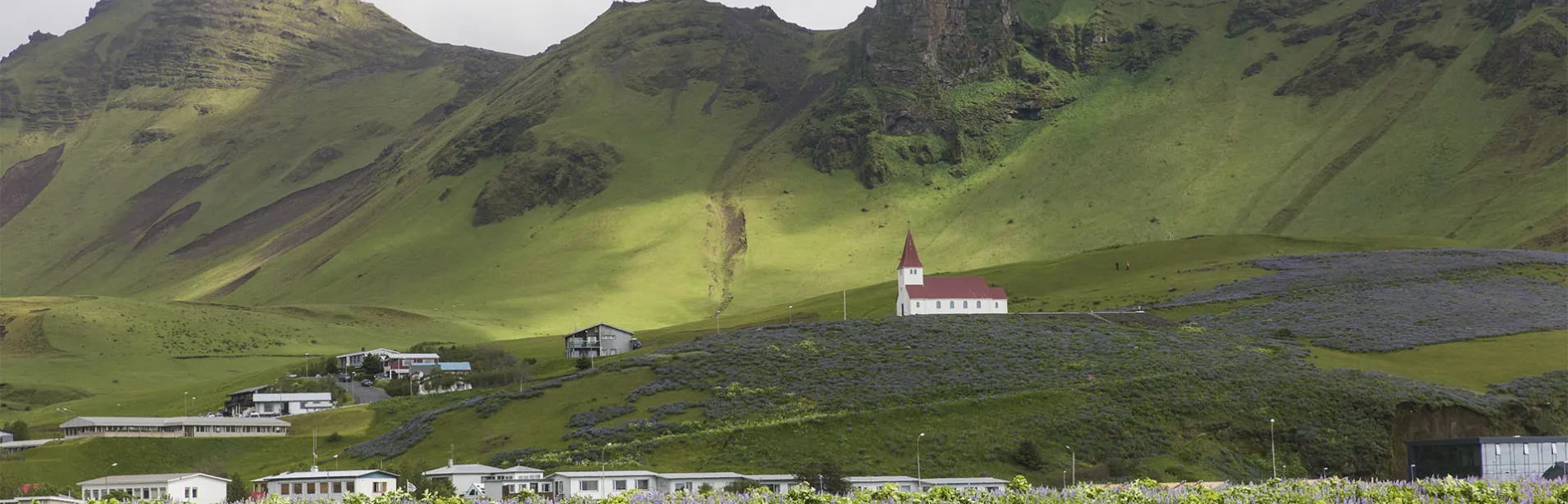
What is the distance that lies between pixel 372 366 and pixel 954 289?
2361 inches

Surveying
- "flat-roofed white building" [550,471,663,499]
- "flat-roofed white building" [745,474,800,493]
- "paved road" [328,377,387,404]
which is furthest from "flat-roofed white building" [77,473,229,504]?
"paved road" [328,377,387,404]

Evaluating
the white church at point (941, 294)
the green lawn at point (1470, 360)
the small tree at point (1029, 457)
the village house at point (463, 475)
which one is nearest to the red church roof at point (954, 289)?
the white church at point (941, 294)

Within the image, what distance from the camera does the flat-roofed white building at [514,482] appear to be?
290 feet

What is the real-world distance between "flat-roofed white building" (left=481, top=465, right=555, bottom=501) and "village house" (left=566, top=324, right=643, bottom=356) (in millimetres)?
67931

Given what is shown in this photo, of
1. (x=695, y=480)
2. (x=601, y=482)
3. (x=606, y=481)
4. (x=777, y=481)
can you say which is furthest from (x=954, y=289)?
(x=601, y=482)

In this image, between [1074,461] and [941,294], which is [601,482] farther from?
[941,294]

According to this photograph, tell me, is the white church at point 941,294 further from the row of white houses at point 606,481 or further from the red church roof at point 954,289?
the row of white houses at point 606,481

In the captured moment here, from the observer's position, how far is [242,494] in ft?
290

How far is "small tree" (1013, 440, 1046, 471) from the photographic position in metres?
95.2

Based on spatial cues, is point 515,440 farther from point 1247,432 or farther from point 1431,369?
point 1431,369

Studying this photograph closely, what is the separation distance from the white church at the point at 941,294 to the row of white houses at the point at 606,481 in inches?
2337

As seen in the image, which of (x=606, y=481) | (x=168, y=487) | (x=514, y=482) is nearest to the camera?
(x=606, y=481)

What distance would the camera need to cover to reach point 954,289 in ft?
493

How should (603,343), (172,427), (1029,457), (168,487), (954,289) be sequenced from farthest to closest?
(603,343)
(954,289)
(172,427)
(1029,457)
(168,487)
